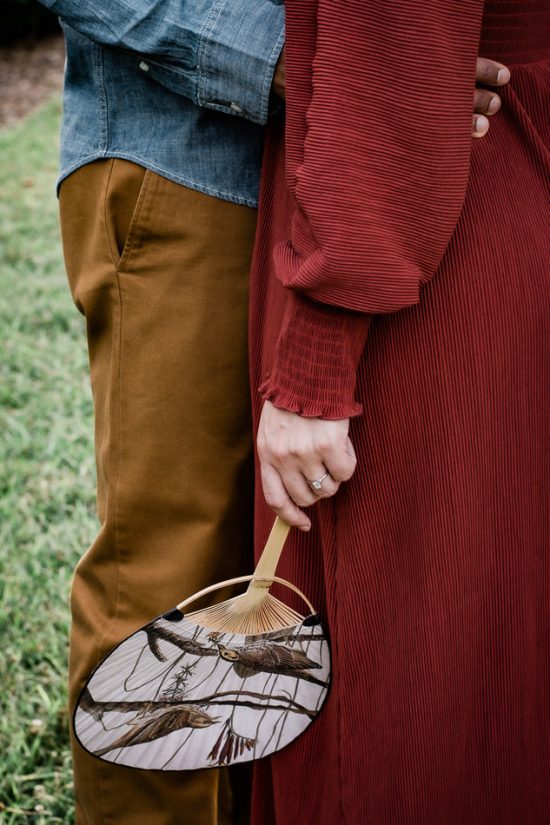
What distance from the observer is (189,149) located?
122 cm

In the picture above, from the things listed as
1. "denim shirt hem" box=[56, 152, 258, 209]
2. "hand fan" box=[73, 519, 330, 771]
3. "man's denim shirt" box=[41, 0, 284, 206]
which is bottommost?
"hand fan" box=[73, 519, 330, 771]

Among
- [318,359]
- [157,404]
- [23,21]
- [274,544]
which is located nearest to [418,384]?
[318,359]

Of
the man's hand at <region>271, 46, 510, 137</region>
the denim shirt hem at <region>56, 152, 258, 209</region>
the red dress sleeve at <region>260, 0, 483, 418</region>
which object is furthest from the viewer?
the denim shirt hem at <region>56, 152, 258, 209</region>

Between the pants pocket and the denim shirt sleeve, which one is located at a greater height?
the denim shirt sleeve

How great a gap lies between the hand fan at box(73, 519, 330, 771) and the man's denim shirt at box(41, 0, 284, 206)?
562 millimetres

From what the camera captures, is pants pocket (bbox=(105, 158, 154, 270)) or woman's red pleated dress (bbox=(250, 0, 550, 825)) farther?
pants pocket (bbox=(105, 158, 154, 270))

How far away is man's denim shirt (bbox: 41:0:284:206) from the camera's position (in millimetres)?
1080

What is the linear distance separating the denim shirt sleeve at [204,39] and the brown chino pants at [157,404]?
0.17 metres

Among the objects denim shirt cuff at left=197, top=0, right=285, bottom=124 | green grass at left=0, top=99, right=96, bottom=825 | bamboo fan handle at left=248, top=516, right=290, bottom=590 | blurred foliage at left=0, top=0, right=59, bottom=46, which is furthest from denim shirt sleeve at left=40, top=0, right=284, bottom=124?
blurred foliage at left=0, top=0, right=59, bottom=46

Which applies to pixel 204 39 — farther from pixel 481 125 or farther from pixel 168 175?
pixel 481 125

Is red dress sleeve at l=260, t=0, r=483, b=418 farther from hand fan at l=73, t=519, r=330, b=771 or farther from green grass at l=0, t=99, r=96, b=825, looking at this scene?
green grass at l=0, t=99, r=96, b=825

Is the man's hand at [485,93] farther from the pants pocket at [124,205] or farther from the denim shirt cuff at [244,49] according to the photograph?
the pants pocket at [124,205]

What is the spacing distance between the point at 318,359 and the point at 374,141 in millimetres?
248

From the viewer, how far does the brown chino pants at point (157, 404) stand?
1261 millimetres
